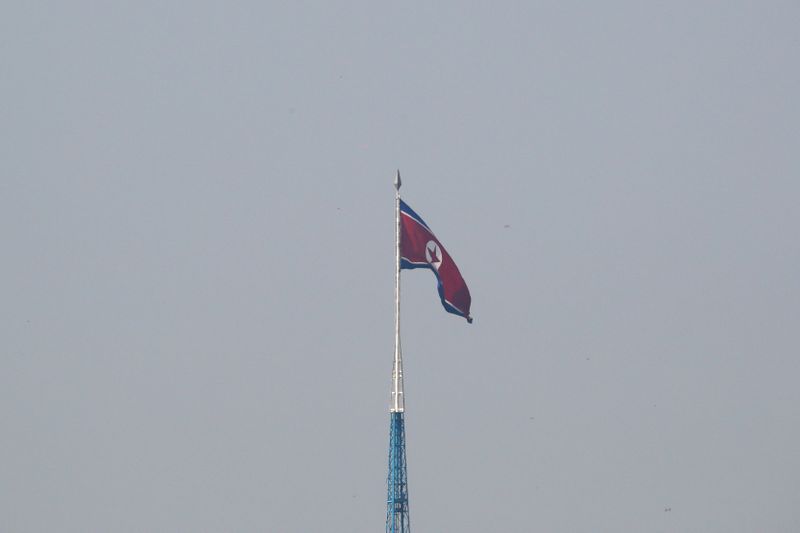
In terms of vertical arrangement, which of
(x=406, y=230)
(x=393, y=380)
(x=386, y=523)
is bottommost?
(x=386, y=523)

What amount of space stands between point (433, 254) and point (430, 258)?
1.11ft

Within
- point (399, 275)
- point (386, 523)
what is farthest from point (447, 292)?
point (386, 523)

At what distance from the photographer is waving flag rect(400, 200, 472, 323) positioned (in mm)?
135875

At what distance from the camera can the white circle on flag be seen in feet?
448

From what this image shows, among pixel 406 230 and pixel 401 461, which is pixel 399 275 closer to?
pixel 406 230

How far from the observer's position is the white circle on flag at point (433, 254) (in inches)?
5374

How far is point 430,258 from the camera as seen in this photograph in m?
136

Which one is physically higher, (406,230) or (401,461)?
(406,230)

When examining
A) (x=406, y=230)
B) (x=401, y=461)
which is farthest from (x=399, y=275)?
(x=401, y=461)

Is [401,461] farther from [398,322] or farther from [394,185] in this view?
[394,185]

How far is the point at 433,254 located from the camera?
448ft

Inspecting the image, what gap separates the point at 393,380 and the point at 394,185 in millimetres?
12320

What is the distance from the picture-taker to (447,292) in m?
137

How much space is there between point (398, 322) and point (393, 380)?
370 centimetres
